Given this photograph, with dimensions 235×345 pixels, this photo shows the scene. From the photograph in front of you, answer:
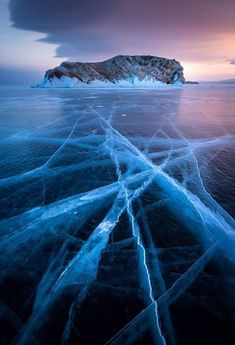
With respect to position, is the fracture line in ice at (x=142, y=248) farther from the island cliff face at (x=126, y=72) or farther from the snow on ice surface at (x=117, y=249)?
the island cliff face at (x=126, y=72)

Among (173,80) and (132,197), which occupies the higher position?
(132,197)

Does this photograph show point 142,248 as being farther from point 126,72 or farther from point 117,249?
point 126,72

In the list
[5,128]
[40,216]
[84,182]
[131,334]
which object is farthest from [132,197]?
[5,128]

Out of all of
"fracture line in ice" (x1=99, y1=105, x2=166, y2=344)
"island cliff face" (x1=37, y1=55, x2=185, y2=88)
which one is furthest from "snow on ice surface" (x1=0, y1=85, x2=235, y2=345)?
"island cliff face" (x1=37, y1=55, x2=185, y2=88)

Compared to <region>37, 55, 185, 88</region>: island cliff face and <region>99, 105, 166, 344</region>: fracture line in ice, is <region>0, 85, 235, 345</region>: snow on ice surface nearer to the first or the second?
<region>99, 105, 166, 344</region>: fracture line in ice

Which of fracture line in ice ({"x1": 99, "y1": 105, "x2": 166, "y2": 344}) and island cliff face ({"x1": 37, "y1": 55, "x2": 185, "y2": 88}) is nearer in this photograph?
fracture line in ice ({"x1": 99, "y1": 105, "x2": 166, "y2": 344})

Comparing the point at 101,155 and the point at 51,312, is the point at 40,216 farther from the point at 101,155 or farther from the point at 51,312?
the point at 101,155

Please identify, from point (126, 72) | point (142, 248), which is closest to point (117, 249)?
point (142, 248)
